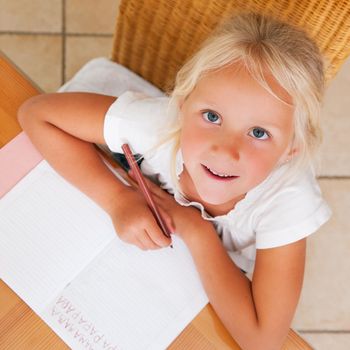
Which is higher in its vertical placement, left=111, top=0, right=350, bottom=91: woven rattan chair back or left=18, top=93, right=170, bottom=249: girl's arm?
left=111, top=0, right=350, bottom=91: woven rattan chair back

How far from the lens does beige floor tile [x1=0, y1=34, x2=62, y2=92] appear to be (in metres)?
1.46

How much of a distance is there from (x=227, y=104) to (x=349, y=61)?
1015mm

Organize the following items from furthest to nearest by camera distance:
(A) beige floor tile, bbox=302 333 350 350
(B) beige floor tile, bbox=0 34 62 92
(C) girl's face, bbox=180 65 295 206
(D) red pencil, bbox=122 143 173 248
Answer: (B) beige floor tile, bbox=0 34 62 92
(A) beige floor tile, bbox=302 333 350 350
(D) red pencil, bbox=122 143 173 248
(C) girl's face, bbox=180 65 295 206

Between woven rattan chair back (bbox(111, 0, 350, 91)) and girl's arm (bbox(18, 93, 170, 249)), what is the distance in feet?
0.64

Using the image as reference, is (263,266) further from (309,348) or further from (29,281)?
(29,281)

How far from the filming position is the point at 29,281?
728mm

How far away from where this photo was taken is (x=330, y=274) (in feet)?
4.52

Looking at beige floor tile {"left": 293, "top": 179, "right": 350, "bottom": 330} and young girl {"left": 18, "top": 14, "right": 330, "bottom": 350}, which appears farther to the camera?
beige floor tile {"left": 293, "top": 179, "right": 350, "bottom": 330}

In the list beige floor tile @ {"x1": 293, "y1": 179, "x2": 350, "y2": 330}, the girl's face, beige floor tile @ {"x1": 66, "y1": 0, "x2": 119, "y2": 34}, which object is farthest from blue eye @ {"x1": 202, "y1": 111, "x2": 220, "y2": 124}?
beige floor tile @ {"x1": 66, "y1": 0, "x2": 119, "y2": 34}

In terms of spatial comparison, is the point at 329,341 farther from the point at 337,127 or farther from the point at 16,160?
the point at 16,160

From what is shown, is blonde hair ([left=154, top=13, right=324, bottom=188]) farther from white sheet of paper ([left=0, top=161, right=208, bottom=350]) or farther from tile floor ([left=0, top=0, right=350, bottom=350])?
tile floor ([left=0, top=0, right=350, bottom=350])

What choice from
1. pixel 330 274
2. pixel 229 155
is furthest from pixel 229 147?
pixel 330 274

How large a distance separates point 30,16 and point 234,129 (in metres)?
1.03

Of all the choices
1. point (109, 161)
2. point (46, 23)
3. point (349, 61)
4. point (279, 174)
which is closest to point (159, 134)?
point (109, 161)
